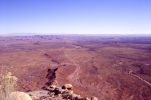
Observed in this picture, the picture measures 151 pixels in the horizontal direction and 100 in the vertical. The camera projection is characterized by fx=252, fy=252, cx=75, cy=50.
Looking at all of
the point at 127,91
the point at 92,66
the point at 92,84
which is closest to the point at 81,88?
the point at 92,84

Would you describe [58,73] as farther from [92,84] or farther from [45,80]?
[92,84]

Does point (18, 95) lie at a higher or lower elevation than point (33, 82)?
higher

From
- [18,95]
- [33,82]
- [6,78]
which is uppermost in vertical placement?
[6,78]

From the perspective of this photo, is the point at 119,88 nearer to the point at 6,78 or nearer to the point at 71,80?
the point at 71,80

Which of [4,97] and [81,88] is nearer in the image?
[4,97]

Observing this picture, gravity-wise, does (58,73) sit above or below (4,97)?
below

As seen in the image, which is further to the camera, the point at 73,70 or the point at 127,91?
the point at 73,70

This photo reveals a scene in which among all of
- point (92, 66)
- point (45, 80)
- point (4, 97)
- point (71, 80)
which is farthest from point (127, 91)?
point (4, 97)

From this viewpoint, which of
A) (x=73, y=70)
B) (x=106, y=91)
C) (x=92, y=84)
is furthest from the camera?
(x=73, y=70)

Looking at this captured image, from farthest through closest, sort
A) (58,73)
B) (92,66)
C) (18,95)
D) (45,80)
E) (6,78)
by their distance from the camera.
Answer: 1. (92,66)
2. (58,73)
3. (45,80)
4. (18,95)
5. (6,78)
